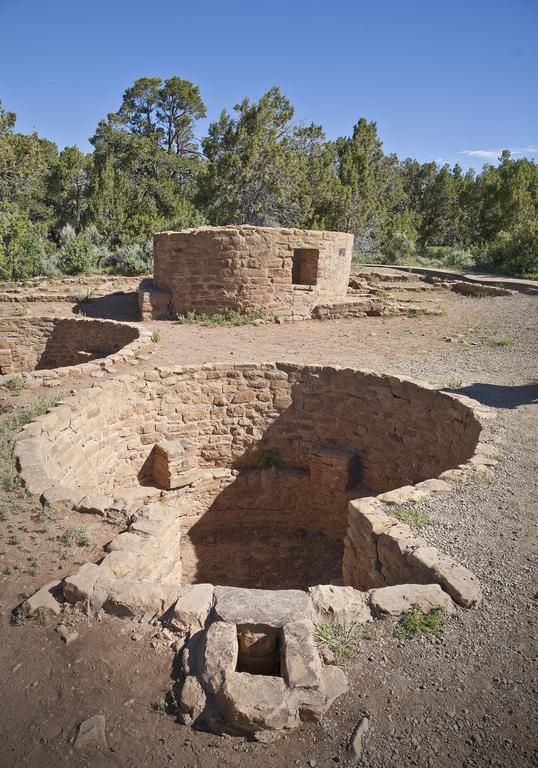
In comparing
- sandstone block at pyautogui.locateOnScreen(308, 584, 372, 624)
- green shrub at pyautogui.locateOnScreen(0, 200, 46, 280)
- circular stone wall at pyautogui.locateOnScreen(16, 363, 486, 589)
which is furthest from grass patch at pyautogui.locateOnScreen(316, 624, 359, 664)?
green shrub at pyautogui.locateOnScreen(0, 200, 46, 280)

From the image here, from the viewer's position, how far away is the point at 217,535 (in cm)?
793

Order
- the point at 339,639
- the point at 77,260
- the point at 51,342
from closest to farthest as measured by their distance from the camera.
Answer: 1. the point at 339,639
2. the point at 51,342
3. the point at 77,260

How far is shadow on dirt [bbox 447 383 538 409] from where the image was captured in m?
6.19

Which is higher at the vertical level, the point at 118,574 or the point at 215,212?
the point at 215,212

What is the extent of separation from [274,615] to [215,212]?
2465 cm

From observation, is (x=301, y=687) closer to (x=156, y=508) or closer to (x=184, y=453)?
(x=156, y=508)

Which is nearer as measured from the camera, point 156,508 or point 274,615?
point 274,615

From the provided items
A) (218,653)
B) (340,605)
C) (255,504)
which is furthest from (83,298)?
(218,653)

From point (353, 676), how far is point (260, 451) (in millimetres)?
5478

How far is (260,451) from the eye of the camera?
7.98 meters

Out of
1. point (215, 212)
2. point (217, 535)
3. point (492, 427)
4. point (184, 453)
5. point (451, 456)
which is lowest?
point (217, 535)

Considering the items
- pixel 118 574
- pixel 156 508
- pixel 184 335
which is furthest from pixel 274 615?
pixel 184 335

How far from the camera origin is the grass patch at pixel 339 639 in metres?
2.67

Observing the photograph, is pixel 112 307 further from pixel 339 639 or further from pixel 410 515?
pixel 339 639
